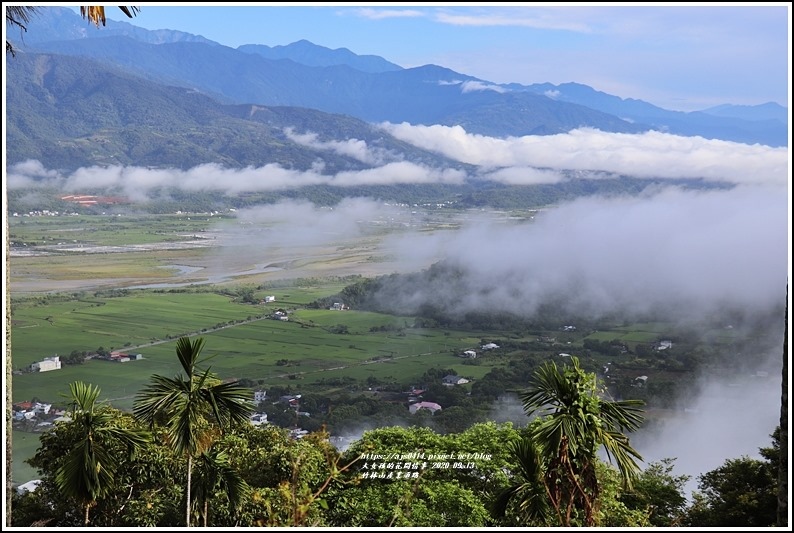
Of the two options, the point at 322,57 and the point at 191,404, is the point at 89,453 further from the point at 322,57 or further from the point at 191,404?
the point at 322,57

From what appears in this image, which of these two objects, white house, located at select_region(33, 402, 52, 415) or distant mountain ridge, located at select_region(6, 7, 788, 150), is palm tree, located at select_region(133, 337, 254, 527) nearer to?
white house, located at select_region(33, 402, 52, 415)

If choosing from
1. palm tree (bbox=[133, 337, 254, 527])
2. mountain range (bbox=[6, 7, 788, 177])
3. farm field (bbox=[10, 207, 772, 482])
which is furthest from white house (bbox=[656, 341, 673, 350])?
palm tree (bbox=[133, 337, 254, 527])

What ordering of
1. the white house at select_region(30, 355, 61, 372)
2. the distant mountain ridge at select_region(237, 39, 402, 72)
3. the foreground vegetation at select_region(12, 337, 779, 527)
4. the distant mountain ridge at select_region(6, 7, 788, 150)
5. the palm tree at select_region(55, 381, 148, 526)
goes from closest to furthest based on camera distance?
the foreground vegetation at select_region(12, 337, 779, 527) < the palm tree at select_region(55, 381, 148, 526) < the white house at select_region(30, 355, 61, 372) < the distant mountain ridge at select_region(6, 7, 788, 150) < the distant mountain ridge at select_region(237, 39, 402, 72)

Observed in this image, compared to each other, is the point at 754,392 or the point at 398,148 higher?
the point at 398,148

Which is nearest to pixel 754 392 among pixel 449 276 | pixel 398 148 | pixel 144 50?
pixel 449 276

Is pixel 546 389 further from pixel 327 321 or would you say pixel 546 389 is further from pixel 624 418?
pixel 327 321

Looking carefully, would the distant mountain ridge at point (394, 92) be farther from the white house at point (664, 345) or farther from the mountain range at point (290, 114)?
the white house at point (664, 345)
